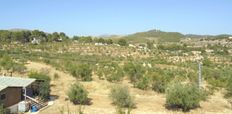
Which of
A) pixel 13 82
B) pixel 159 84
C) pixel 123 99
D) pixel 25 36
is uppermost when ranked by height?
pixel 25 36

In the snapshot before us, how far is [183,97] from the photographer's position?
28.2m

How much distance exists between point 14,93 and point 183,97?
44.4 ft

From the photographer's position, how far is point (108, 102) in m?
30.0

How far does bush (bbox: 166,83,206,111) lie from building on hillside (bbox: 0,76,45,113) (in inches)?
424

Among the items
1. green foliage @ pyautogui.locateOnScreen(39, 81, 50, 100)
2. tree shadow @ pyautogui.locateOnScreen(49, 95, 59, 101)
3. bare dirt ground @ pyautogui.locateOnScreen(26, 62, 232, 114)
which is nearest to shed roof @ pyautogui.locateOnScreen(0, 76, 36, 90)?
green foliage @ pyautogui.locateOnScreen(39, 81, 50, 100)

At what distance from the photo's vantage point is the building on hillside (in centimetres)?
2570

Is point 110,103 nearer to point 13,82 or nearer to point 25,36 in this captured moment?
point 13,82

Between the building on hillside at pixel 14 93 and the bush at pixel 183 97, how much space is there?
35.3ft

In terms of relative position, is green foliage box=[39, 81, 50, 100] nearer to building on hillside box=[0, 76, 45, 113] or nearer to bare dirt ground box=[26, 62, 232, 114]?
building on hillside box=[0, 76, 45, 113]

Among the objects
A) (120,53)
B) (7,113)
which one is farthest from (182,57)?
(7,113)

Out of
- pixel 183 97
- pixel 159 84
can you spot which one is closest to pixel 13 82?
pixel 183 97

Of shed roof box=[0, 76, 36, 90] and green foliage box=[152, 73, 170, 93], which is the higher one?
shed roof box=[0, 76, 36, 90]

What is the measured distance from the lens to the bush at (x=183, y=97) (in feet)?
92.0

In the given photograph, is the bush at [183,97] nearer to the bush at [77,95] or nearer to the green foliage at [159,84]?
the green foliage at [159,84]
